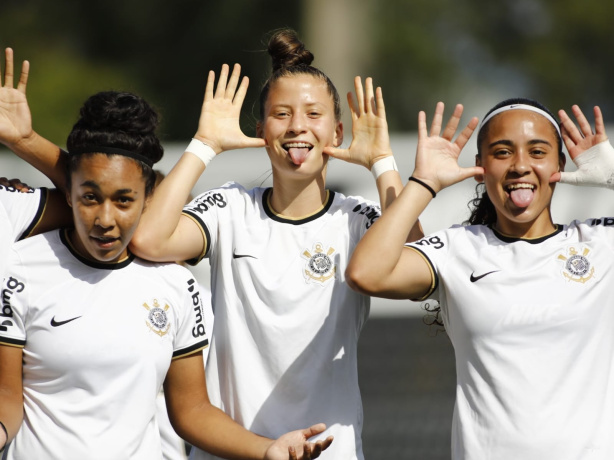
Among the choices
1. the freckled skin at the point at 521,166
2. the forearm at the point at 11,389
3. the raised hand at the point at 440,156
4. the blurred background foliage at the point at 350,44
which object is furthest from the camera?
the blurred background foliage at the point at 350,44

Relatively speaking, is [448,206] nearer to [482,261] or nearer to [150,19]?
[482,261]

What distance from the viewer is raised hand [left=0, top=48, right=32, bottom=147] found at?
4724 mm

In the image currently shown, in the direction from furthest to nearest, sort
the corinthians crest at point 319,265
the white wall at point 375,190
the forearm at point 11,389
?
the white wall at point 375,190 < the corinthians crest at point 319,265 < the forearm at point 11,389

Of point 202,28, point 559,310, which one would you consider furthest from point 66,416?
point 202,28

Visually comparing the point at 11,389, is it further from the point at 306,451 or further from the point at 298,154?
the point at 298,154

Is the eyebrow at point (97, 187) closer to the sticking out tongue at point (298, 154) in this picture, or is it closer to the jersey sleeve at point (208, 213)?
the jersey sleeve at point (208, 213)

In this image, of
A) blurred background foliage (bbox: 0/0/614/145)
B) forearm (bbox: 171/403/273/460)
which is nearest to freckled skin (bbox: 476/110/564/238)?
forearm (bbox: 171/403/273/460)

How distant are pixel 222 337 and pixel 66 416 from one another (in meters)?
0.88

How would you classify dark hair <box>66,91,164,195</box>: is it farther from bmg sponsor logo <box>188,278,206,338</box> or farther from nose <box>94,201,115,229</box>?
bmg sponsor logo <box>188,278,206,338</box>

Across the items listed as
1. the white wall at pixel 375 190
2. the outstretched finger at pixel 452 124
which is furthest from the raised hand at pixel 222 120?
the white wall at pixel 375 190

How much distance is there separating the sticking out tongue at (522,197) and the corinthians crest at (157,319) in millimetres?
1530

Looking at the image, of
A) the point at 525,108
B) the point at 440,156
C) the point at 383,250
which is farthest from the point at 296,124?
the point at 525,108

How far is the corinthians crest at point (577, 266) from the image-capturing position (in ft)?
15.3

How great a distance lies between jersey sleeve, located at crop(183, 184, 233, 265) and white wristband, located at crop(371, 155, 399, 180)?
69 centimetres
